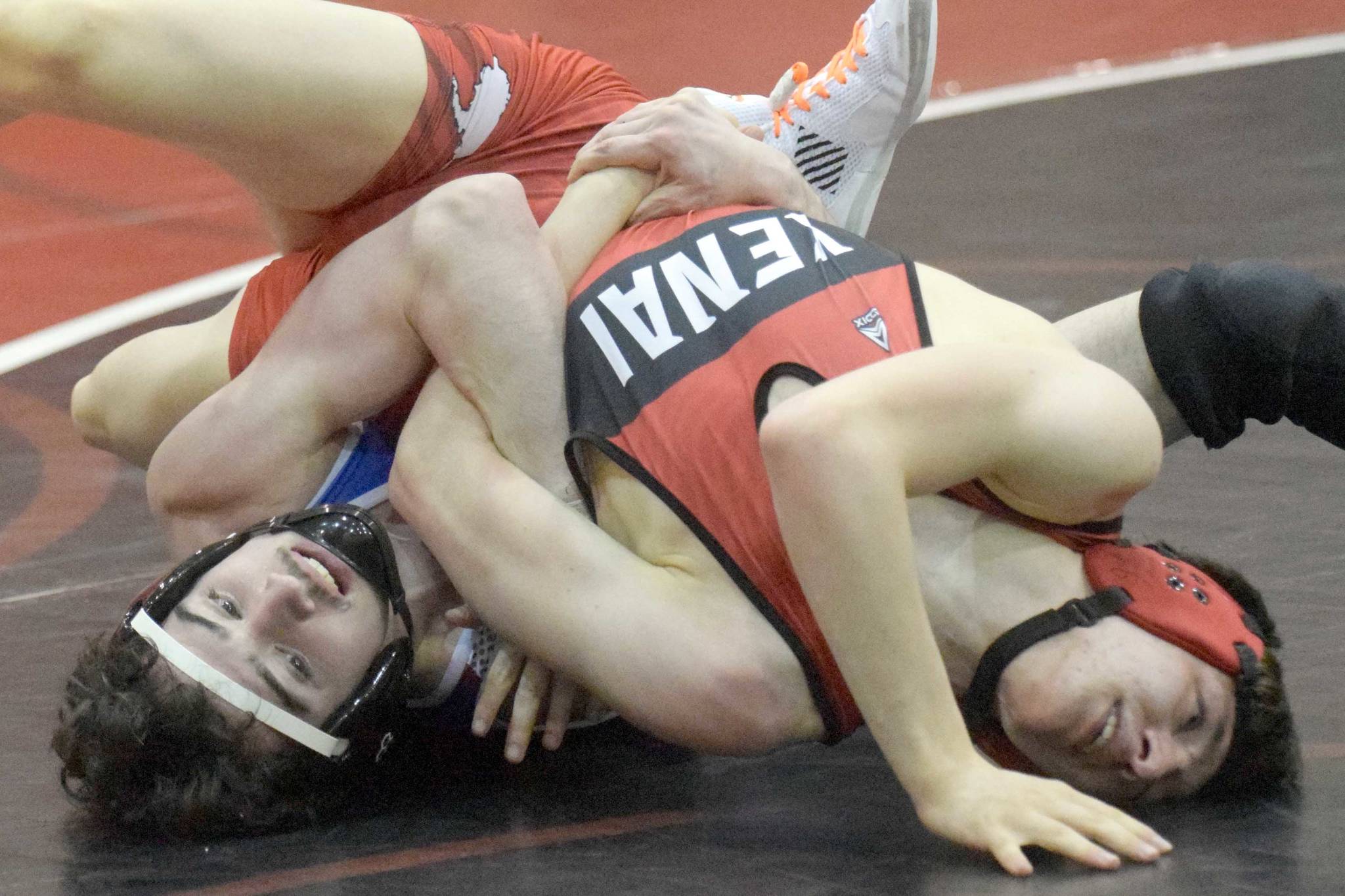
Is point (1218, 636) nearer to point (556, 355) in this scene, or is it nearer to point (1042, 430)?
point (1042, 430)

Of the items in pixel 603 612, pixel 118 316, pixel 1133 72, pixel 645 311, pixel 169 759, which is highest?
pixel 645 311

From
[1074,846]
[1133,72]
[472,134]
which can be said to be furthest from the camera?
[1133,72]

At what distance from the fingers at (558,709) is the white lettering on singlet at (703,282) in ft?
1.74

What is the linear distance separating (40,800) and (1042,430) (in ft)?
4.87

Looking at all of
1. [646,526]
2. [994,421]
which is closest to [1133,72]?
[646,526]

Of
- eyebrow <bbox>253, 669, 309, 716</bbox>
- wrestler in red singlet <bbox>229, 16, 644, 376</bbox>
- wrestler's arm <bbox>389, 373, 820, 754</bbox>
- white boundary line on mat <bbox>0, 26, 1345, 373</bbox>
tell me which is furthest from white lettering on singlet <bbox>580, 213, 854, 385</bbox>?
white boundary line on mat <bbox>0, 26, 1345, 373</bbox>

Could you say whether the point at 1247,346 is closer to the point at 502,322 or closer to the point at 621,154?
the point at 621,154

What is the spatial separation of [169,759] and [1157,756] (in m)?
1.28

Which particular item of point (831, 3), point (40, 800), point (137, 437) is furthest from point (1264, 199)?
point (40, 800)

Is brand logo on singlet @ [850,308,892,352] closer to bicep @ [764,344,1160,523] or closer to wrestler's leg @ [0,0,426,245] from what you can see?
bicep @ [764,344,1160,523]

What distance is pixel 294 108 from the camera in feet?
8.17

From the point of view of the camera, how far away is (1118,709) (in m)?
2.12

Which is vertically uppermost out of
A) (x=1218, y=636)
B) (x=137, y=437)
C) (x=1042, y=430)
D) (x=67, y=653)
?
(x=1042, y=430)

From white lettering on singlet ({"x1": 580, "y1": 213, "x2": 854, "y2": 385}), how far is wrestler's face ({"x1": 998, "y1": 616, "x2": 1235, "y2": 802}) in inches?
25.7
